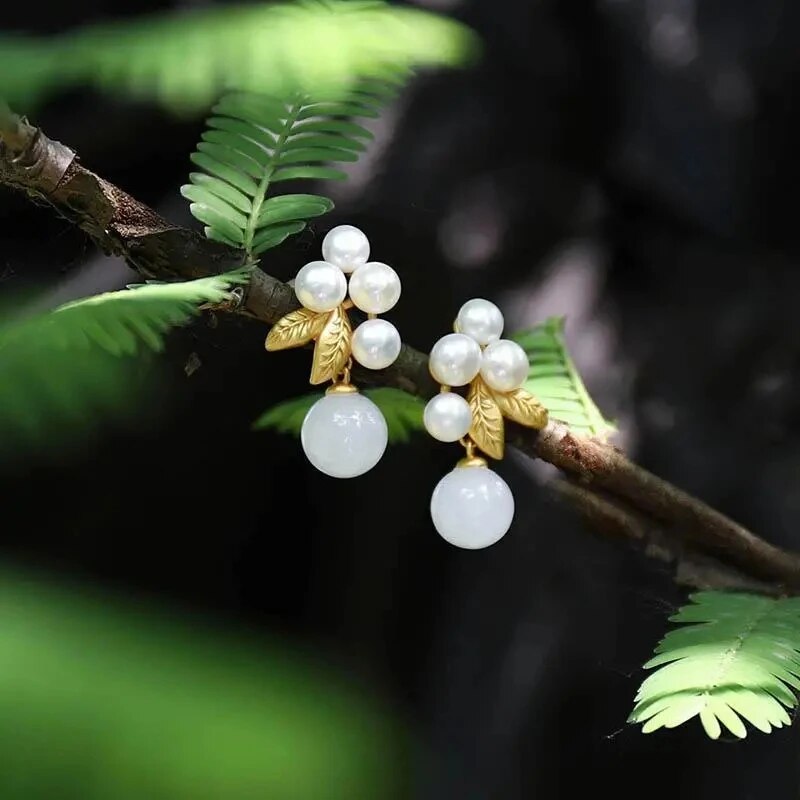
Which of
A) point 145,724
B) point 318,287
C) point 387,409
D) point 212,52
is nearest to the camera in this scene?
point 145,724

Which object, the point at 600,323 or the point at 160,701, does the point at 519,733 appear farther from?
the point at 160,701

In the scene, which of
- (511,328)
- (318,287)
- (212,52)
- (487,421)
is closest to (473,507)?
(487,421)

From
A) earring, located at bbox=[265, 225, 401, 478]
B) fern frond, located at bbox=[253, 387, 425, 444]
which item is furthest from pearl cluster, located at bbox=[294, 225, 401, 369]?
fern frond, located at bbox=[253, 387, 425, 444]

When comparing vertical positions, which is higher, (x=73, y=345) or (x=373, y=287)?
(x=373, y=287)

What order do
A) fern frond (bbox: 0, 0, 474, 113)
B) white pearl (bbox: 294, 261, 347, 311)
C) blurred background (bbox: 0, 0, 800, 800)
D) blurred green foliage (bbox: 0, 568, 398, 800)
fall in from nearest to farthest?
blurred green foliage (bbox: 0, 568, 398, 800)
fern frond (bbox: 0, 0, 474, 113)
white pearl (bbox: 294, 261, 347, 311)
blurred background (bbox: 0, 0, 800, 800)

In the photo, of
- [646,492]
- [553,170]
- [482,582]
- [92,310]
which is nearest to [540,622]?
[482,582]

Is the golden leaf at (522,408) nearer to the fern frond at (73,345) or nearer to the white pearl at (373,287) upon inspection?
the white pearl at (373,287)

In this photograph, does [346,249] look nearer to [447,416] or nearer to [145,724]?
[447,416]

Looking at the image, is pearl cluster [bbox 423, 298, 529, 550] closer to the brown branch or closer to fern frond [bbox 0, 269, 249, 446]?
the brown branch
